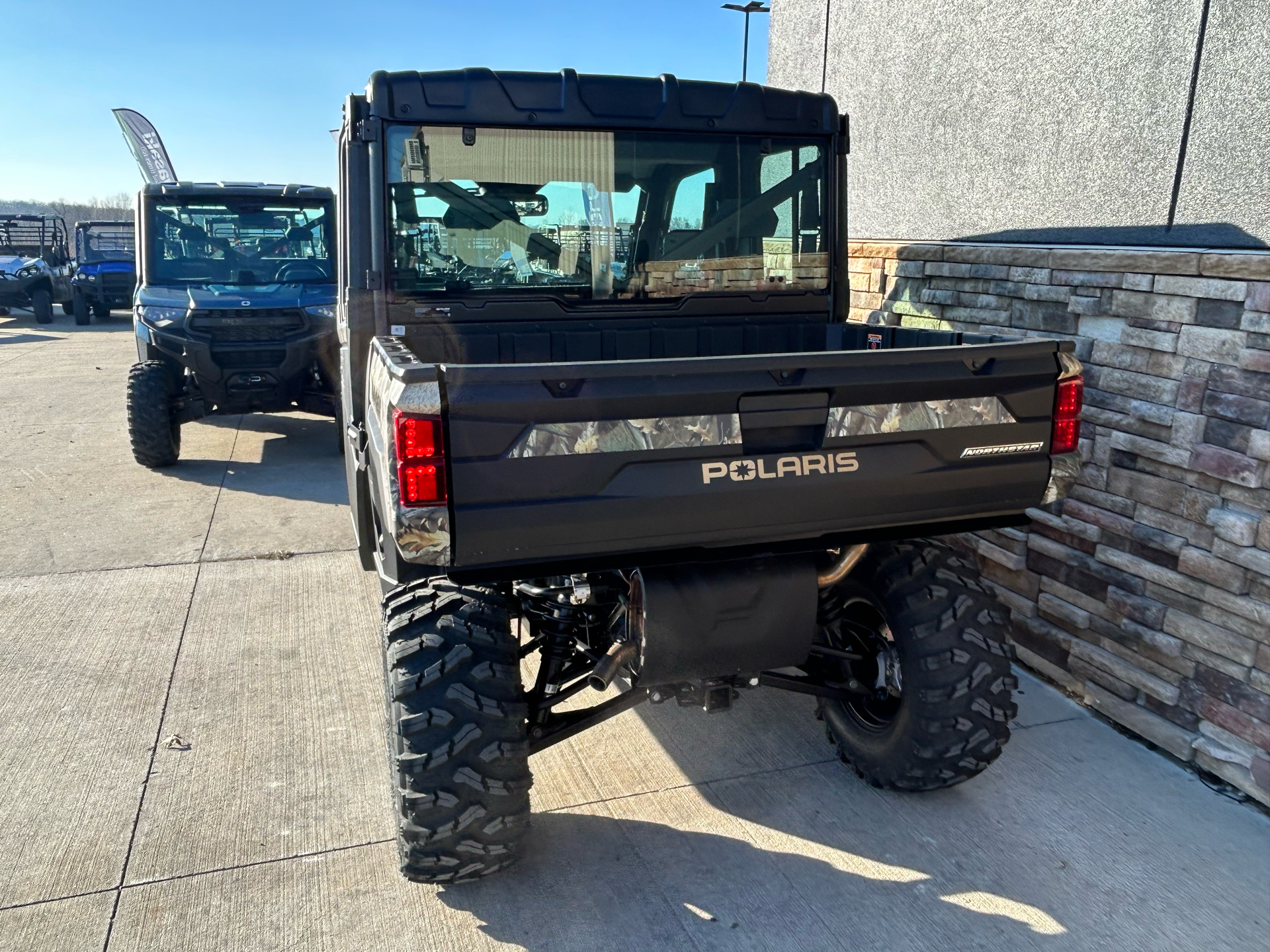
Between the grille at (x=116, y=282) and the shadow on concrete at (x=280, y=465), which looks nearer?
the shadow on concrete at (x=280, y=465)

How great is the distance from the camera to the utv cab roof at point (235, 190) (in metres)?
7.84

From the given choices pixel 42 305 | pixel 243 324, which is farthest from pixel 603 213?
pixel 42 305

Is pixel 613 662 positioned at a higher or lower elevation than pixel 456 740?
higher

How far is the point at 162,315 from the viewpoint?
7.50 metres

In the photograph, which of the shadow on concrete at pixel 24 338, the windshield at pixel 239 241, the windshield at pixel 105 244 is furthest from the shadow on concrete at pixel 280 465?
the windshield at pixel 105 244

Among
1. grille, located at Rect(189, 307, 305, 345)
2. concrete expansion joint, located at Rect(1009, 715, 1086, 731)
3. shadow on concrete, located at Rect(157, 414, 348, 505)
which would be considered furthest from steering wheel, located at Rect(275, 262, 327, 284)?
concrete expansion joint, located at Rect(1009, 715, 1086, 731)

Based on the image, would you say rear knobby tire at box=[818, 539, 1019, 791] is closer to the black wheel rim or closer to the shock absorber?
the black wheel rim

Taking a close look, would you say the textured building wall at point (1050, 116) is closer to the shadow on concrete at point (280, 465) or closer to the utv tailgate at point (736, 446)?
the utv tailgate at point (736, 446)

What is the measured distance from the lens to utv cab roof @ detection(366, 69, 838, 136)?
11.2ft

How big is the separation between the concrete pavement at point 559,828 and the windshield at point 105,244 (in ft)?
54.6

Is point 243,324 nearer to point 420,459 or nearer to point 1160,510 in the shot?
point 420,459

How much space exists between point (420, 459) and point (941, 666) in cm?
185

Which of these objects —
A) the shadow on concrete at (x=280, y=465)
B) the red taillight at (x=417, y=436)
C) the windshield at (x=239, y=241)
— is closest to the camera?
the red taillight at (x=417, y=436)

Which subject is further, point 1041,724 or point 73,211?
point 73,211
